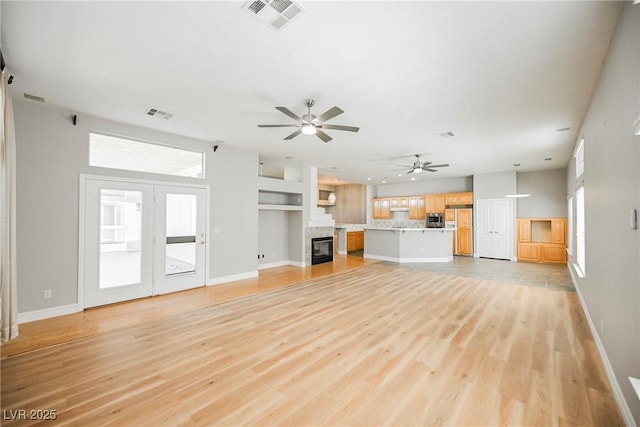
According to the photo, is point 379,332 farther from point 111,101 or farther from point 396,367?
point 111,101

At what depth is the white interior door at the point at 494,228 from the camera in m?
8.55

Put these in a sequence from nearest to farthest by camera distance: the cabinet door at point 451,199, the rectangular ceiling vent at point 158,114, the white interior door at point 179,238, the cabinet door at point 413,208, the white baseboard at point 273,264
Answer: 1. the rectangular ceiling vent at point 158,114
2. the white interior door at point 179,238
3. the white baseboard at point 273,264
4. the cabinet door at point 451,199
5. the cabinet door at point 413,208

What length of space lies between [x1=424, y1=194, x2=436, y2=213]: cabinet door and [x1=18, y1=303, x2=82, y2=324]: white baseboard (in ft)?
33.5

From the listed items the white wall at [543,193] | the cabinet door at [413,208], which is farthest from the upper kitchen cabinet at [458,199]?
the white wall at [543,193]

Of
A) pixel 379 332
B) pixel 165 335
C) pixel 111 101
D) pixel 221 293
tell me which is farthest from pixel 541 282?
pixel 111 101

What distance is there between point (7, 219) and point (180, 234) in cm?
238

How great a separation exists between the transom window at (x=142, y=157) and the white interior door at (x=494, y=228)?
29.1ft

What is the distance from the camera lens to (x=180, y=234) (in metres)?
5.03

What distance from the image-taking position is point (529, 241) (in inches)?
327

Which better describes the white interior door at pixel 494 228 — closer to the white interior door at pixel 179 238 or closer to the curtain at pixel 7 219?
the white interior door at pixel 179 238

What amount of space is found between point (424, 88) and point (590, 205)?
2484 mm

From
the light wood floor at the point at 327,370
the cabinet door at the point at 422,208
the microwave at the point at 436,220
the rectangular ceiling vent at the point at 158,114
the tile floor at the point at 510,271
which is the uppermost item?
the rectangular ceiling vent at the point at 158,114

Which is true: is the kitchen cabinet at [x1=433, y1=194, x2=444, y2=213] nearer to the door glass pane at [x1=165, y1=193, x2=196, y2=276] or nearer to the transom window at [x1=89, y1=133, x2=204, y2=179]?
the transom window at [x1=89, y1=133, x2=204, y2=179]

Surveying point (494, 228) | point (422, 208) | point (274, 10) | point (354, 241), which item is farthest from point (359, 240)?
point (274, 10)
